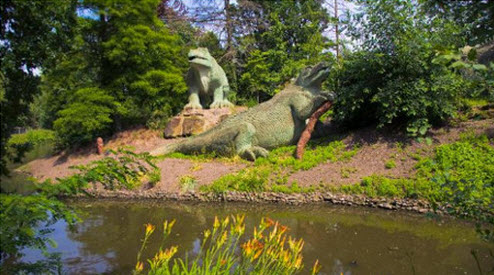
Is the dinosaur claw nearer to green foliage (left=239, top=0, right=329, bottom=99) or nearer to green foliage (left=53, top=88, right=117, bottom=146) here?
green foliage (left=53, top=88, right=117, bottom=146)

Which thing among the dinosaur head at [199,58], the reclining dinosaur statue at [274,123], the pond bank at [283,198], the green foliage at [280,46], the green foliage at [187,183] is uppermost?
the green foliage at [280,46]

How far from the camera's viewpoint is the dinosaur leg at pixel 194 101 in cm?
1195

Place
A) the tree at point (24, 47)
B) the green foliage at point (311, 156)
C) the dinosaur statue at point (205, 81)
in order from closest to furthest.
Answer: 1. the tree at point (24, 47)
2. the green foliage at point (311, 156)
3. the dinosaur statue at point (205, 81)

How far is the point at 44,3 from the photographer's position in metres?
2.29

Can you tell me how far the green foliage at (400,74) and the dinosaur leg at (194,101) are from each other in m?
5.02

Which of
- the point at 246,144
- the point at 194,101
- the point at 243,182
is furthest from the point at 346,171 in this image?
the point at 194,101

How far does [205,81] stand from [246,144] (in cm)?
391

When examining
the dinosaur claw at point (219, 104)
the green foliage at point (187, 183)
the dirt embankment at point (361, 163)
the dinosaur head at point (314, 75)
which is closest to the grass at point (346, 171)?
the dirt embankment at point (361, 163)

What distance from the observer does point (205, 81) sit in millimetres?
11883

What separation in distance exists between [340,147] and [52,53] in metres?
6.79

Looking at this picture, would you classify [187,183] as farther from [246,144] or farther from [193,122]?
[193,122]

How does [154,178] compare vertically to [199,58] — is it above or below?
below

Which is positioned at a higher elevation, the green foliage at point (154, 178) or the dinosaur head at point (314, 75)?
the dinosaur head at point (314, 75)

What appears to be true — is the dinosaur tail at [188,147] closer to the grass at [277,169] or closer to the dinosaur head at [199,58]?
the grass at [277,169]
